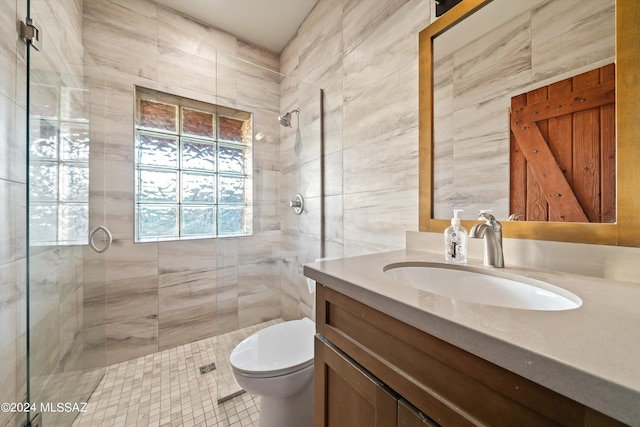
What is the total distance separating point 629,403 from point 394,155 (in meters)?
1.10

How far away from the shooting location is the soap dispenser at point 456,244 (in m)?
0.87

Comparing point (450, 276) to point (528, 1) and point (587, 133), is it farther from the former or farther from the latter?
point (528, 1)

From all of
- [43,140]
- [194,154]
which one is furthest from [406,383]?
[194,154]

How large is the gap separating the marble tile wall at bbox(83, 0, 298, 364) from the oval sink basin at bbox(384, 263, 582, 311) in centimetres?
99

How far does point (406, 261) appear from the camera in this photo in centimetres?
88

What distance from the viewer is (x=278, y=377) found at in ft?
3.46

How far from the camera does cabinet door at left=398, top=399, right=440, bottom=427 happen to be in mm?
467

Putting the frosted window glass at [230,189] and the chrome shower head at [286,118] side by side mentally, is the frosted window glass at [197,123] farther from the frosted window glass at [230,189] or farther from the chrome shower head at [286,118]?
the chrome shower head at [286,118]

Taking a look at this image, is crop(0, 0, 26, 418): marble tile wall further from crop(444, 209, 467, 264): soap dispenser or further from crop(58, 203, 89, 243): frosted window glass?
crop(444, 209, 467, 264): soap dispenser

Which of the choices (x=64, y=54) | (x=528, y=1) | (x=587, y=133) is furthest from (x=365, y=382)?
(x=64, y=54)

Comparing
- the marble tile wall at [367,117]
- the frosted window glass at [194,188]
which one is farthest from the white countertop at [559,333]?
the frosted window glass at [194,188]

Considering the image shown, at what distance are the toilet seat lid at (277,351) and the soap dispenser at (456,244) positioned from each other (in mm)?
773

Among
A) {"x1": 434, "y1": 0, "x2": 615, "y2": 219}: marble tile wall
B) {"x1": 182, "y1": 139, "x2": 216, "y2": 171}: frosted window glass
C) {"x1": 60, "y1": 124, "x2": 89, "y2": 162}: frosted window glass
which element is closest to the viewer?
{"x1": 434, "y1": 0, "x2": 615, "y2": 219}: marble tile wall

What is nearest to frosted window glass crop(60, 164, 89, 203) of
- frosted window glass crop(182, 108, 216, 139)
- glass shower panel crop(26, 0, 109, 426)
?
glass shower panel crop(26, 0, 109, 426)
